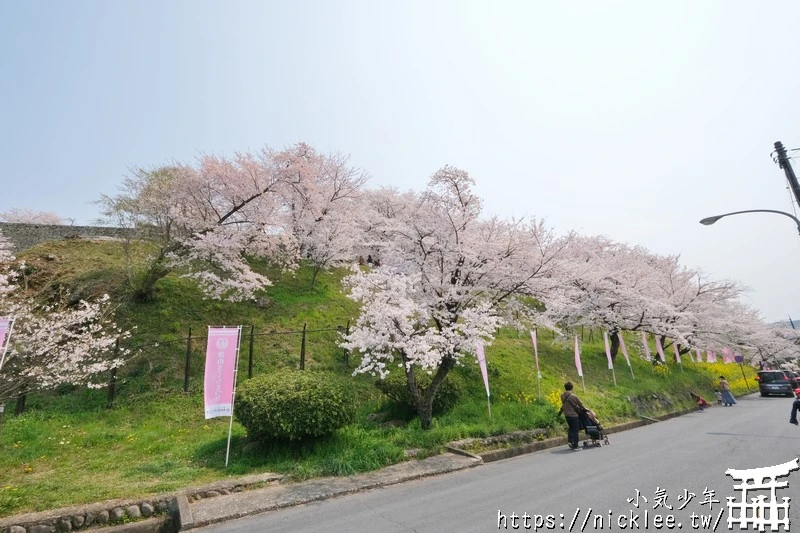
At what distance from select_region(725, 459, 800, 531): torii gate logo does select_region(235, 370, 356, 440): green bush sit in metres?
6.75

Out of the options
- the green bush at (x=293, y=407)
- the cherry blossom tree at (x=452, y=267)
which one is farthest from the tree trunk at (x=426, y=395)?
the green bush at (x=293, y=407)

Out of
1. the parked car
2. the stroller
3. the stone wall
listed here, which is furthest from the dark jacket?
the parked car

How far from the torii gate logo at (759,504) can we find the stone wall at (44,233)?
26.4 metres

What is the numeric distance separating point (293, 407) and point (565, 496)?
17.8ft

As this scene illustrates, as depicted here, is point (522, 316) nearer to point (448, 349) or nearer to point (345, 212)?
point (448, 349)

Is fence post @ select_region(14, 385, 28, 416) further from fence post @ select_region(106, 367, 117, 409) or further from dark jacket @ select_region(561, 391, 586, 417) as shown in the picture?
dark jacket @ select_region(561, 391, 586, 417)

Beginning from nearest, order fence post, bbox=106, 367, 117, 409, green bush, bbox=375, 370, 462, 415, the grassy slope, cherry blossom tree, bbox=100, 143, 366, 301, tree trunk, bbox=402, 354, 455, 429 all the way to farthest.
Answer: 1. the grassy slope
2. tree trunk, bbox=402, 354, 455, 429
3. green bush, bbox=375, 370, 462, 415
4. fence post, bbox=106, 367, 117, 409
5. cherry blossom tree, bbox=100, 143, 366, 301

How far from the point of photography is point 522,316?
476 inches

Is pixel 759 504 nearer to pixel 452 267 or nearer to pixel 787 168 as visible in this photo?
pixel 452 267

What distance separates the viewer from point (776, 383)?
81.4 feet

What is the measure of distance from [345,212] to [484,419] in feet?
53.7

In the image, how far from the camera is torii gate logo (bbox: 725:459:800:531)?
15.8 feet

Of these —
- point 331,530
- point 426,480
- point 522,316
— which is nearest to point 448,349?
point 426,480

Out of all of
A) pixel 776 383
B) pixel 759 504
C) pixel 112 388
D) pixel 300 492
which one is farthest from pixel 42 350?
pixel 776 383
